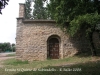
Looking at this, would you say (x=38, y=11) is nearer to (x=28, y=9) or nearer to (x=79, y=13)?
(x=28, y=9)

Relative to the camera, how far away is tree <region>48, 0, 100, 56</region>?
11.8 metres

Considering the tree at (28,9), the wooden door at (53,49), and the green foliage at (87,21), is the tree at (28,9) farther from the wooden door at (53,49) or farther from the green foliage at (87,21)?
the green foliage at (87,21)

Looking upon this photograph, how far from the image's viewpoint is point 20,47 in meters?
15.3

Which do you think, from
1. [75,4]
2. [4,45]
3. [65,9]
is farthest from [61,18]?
[4,45]

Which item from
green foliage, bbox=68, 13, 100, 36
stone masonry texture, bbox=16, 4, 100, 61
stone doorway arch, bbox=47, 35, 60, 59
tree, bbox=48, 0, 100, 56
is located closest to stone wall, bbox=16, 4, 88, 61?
stone masonry texture, bbox=16, 4, 100, 61

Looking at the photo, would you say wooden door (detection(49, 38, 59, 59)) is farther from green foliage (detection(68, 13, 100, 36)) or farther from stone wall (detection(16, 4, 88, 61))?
green foliage (detection(68, 13, 100, 36))

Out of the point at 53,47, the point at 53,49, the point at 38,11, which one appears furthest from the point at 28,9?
the point at 53,49

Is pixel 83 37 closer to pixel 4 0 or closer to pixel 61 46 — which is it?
pixel 61 46

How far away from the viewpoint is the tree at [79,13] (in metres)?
11.8

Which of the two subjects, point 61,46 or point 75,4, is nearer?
point 75,4

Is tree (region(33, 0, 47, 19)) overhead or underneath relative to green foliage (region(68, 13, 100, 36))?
overhead

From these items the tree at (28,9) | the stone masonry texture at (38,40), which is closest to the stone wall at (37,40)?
the stone masonry texture at (38,40)

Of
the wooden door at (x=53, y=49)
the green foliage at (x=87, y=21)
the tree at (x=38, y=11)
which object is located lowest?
the wooden door at (x=53, y=49)

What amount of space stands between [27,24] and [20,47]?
2528 millimetres
